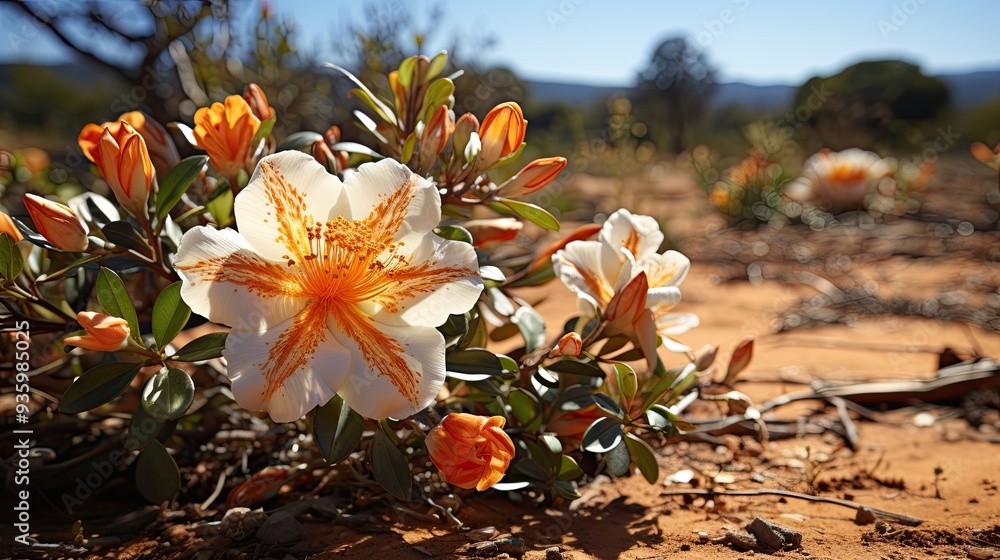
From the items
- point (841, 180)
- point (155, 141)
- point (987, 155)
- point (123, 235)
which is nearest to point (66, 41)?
point (155, 141)

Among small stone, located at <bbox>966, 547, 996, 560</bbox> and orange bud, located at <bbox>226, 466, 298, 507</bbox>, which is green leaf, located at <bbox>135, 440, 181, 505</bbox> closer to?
orange bud, located at <bbox>226, 466, 298, 507</bbox>

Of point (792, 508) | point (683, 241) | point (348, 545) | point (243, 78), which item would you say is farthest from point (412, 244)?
point (683, 241)

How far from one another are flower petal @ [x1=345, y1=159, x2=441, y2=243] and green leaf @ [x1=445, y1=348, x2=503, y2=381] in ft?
0.91

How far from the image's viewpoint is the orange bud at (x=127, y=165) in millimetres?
1254

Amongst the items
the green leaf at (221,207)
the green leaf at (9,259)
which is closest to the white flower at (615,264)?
the green leaf at (221,207)

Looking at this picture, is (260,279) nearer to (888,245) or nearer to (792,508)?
(792,508)

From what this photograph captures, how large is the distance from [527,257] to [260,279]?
830 mm

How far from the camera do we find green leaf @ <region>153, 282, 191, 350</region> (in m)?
1.23

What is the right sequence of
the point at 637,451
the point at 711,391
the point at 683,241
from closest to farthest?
the point at 637,451, the point at 711,391, the point at 683,241

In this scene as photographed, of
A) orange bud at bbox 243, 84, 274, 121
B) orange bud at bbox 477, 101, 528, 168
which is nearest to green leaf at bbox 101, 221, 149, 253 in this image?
orange bud at bbox 243, 84, 274, 121

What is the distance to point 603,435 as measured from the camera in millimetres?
1372

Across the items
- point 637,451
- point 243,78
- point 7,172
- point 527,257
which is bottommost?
point 637,451

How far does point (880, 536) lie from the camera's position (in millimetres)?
1379

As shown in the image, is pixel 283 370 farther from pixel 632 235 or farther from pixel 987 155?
pixel 987 155
